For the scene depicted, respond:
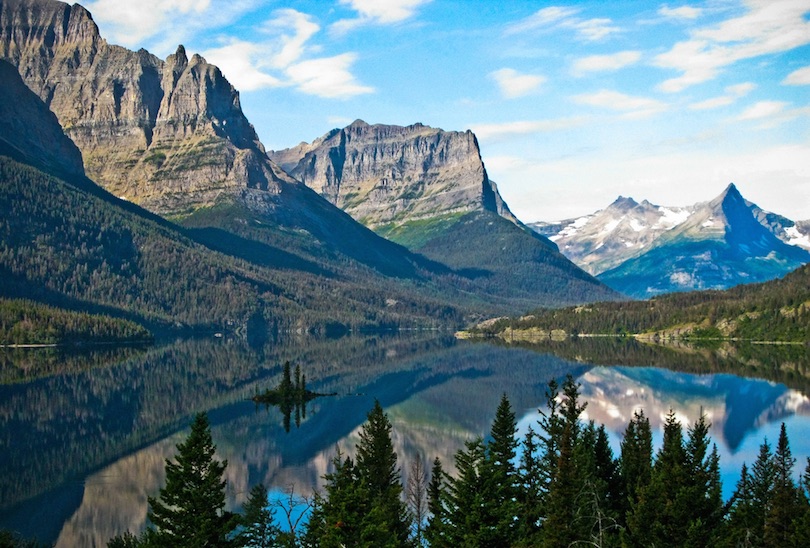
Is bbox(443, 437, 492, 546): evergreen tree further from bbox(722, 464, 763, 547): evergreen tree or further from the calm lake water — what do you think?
the calm lake water

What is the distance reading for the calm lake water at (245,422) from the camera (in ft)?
288

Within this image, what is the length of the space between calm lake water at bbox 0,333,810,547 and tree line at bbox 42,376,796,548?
1588 cm

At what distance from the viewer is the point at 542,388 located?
569 ft

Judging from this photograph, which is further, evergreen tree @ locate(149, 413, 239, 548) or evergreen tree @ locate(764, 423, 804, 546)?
evergreen tree @ locate(764, 423, 804, 546)

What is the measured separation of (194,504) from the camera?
48.2 meters

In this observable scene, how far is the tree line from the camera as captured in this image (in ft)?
156

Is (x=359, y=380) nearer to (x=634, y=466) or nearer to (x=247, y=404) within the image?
(x=247, y=404)

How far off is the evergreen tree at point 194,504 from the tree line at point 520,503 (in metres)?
0.06

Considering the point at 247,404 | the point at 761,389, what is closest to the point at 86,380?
the point at 247,404

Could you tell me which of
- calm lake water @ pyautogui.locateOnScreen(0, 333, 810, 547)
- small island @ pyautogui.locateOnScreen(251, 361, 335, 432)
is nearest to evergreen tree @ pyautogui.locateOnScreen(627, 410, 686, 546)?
calm lake water @ pyautogui.locateOnScreen(0, 333, 810, 547)

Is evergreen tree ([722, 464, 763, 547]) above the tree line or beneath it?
beneath

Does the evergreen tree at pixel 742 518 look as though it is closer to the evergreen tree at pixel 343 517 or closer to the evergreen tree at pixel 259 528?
the evergreen tree at pixel 343 517

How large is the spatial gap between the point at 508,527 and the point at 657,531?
434 inches

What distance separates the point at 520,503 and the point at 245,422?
280 ft
